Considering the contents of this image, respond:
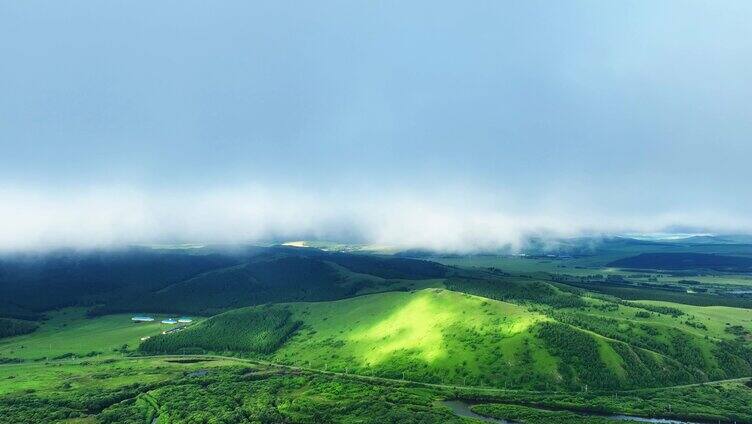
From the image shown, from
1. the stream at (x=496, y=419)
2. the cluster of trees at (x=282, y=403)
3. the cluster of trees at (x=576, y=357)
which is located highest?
the cluster of trees at (x=576, y=357)

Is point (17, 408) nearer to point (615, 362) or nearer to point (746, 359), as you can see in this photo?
point (615, 362)

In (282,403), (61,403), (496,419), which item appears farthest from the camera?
(61,403)

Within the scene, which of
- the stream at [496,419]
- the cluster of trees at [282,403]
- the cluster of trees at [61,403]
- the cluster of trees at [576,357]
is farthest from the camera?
the cluster of trees at [576,357]

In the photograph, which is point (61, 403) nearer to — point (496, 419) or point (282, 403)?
point (282, 403)

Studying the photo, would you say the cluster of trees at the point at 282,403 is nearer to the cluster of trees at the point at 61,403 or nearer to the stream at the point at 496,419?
the stream at the point at 496,419

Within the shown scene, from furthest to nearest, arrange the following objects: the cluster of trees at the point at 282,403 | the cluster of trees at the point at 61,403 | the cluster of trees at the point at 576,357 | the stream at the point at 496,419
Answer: the cluster of trees at the point at 576,357
the cluster of trees at the point at 61,403
the cluster of trees at the point at 282,403
the stream at the point at 496,419

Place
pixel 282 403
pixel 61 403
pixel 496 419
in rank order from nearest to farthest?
pixel 496 419 < pixel 282 403 < pixel 61 403

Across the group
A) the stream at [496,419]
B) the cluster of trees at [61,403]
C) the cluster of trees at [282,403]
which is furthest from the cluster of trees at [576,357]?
the cluster of trees at [61,403]

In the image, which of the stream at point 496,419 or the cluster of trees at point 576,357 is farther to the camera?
the cluster of trees at point 576,357

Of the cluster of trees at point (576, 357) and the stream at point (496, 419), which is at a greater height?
the cluster of trees at point (576, 357)

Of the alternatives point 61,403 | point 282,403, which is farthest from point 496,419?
point 61,403

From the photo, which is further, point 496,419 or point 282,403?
point 282,403

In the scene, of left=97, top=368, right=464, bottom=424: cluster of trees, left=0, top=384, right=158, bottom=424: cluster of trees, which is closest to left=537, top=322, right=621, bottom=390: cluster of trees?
left=97, top=368, right=464, bottom=424: cluster of trees
